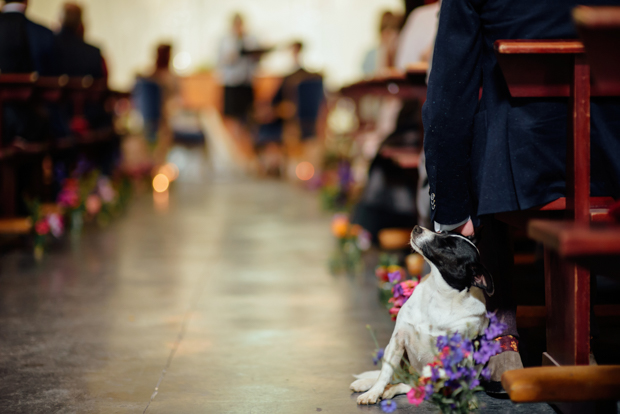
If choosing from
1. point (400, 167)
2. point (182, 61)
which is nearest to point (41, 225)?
point (400, 167)

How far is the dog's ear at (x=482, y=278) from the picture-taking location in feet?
5.36

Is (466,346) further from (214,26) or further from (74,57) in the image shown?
(214,26)

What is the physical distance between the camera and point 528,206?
5.39 ft

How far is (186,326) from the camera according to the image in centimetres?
248

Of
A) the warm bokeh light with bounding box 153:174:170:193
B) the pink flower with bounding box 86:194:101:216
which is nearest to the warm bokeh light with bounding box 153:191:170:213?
the warm bokeh light with bounding box 153:174:170:193

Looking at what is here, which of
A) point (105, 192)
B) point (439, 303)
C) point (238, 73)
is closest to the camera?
point (439, 303)

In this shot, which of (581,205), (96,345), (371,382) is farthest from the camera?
(96,345)

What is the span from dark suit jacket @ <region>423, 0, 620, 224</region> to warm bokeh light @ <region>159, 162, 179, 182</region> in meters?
6.15

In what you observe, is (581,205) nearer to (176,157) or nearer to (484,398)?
(484,398)

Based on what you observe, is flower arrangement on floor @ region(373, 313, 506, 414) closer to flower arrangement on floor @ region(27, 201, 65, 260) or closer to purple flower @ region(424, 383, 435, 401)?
purple flower @ region(424, 383, 435, 401)

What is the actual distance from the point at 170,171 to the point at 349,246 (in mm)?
4934

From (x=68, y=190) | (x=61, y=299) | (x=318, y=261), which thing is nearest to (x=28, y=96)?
(x=68, y=190)

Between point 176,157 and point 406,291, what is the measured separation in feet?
25.9

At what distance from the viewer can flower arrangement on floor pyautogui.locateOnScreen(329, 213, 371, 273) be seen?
342cm
